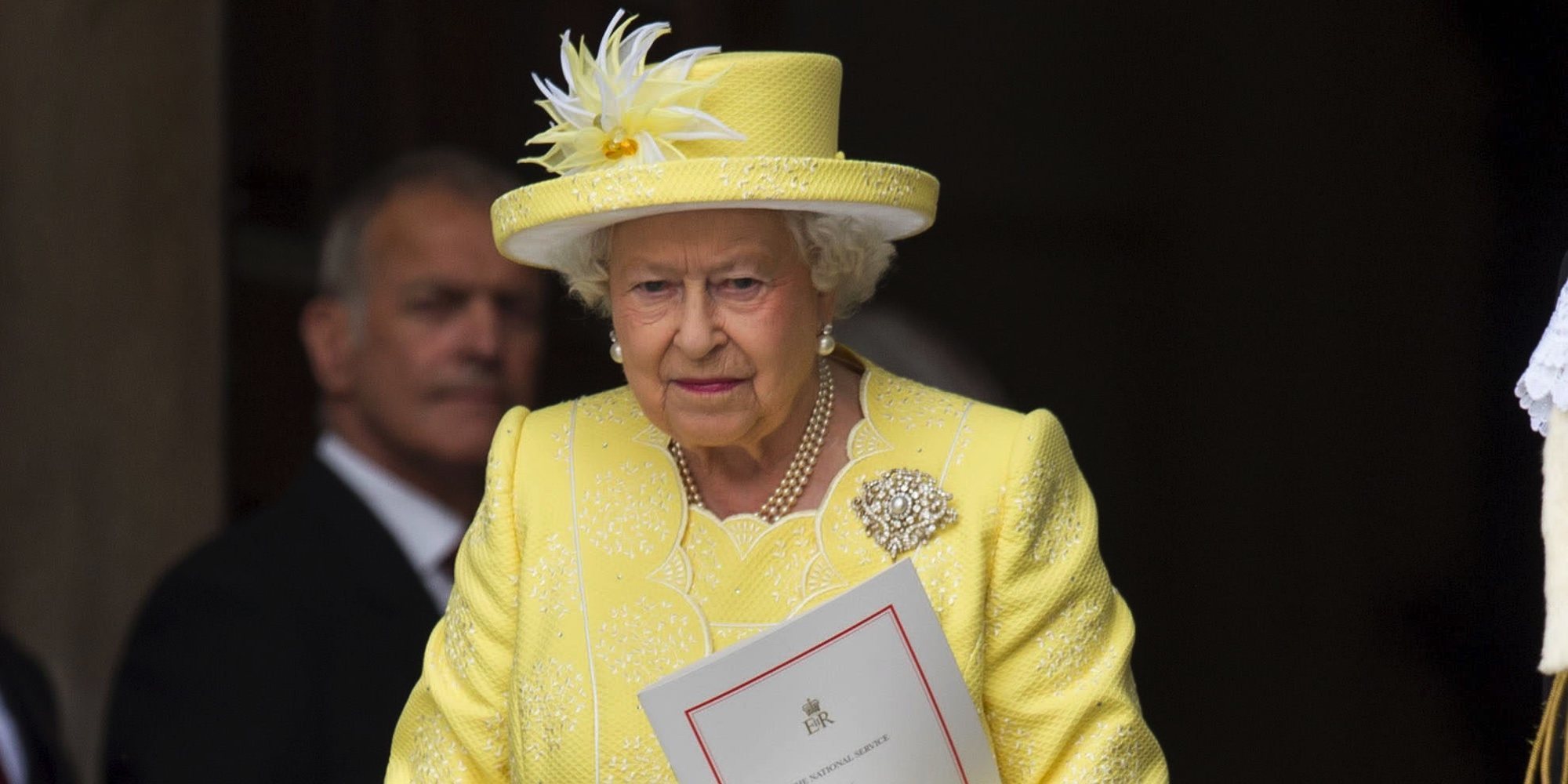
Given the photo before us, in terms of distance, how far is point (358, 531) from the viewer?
452cm

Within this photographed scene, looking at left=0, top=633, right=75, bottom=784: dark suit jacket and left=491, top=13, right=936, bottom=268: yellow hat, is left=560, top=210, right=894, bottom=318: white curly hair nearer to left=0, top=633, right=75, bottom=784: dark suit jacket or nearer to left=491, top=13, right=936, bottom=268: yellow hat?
left=491, top=13, right=936, bottom=268: yellow hat

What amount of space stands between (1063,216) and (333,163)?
1.80 m

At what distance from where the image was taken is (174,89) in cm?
526

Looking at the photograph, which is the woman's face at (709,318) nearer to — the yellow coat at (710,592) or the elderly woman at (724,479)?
the elderly woman at (724,479)

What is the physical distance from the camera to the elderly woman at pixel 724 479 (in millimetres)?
2512

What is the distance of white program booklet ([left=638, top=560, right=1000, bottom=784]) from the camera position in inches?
93.1

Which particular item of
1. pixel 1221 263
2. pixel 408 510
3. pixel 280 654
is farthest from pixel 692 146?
pixel 1221 263

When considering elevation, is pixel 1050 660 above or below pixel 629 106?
below

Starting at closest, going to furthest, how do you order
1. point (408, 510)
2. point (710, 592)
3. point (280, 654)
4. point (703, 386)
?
1. point (703, 386)
2. point (710, 592)
3. point (280, 654)
4. point (408, 510)

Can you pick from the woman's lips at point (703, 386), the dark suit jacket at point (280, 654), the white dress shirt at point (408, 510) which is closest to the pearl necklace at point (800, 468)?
the woman's lips at point (703, 386)

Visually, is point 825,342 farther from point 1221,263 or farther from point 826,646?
point 1221,263

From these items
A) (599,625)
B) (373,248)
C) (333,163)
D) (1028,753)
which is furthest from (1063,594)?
Answer: (333,163)

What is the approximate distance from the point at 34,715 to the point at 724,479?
7.97 ft

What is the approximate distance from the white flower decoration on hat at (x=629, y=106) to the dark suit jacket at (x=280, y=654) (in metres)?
1.97
